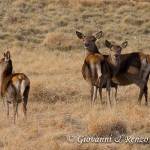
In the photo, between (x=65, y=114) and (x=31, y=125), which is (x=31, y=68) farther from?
(x=31, y=125)

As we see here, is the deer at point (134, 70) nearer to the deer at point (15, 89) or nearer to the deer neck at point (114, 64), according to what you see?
the deer neck at point (114, 64)

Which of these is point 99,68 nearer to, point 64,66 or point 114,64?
point 114,64

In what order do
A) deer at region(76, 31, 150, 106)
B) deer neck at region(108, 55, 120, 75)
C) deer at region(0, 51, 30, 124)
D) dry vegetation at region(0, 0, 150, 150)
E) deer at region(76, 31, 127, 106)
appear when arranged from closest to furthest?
dry vegetation at region(0, 0, 150, 150) → deer at region(0, 51, 30, 124) → deer at region(76, 31, 127, 106) → deer neck at region(108, 55, 120, 75) → deer at region(76, 31, 150, 106)

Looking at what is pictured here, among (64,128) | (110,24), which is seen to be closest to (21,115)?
(64,128)

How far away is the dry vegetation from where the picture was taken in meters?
7.16

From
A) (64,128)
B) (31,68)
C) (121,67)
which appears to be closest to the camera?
(64,128)

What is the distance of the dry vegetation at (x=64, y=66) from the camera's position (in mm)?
7156

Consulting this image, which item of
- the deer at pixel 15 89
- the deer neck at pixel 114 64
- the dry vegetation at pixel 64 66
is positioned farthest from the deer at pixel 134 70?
the deer at pixel 15 89

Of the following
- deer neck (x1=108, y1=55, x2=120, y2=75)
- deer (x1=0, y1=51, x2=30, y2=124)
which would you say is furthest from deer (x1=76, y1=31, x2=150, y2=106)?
deer (x1=0, y1=51, x2=30, y2=124)

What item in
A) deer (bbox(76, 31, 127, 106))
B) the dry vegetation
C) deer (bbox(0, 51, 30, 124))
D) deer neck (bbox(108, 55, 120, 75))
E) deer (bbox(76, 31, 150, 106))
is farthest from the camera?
deer (bbox(76, 31, 150, 106))

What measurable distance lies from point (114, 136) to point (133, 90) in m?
4.50

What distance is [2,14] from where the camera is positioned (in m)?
23.2

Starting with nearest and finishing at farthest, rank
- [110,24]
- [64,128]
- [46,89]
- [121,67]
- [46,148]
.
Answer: [46,148], [64,128], [121,67], [46,89], [110,24]

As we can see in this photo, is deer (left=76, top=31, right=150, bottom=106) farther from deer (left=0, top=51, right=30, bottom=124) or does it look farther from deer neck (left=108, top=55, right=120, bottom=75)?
deer (left=0, top=51, right=30, bottom=124)
